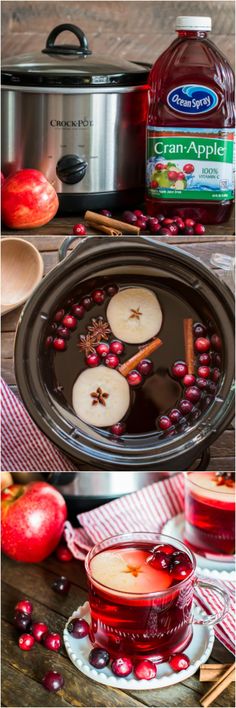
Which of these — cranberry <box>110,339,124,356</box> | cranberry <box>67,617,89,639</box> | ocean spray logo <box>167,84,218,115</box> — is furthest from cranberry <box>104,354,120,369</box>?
cranberry <box>67,617,89,639</box>

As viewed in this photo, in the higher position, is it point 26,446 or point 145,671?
point 26,446

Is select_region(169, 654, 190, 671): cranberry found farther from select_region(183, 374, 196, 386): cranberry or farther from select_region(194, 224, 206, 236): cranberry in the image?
select_region(194, 224, 206, 236): cranberry

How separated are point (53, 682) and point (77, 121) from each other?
24.5 inches

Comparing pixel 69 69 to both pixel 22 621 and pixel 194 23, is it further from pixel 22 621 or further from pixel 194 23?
pixel 22 621

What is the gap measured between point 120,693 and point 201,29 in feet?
2.39

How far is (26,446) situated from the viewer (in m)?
1.04

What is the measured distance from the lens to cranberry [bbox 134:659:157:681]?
3.46 ft

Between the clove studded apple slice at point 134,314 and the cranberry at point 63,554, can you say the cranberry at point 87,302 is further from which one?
the cranberry at point 63,554

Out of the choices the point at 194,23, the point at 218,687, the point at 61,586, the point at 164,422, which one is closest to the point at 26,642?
the point at 61,586

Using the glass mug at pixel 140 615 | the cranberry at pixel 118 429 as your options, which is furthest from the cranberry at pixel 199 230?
the glass mug at pixel 140 615

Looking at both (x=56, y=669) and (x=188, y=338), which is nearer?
(x=188, y=338)

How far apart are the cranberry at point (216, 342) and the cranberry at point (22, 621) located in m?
0.45

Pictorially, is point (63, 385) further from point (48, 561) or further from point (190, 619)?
point (48, 561)

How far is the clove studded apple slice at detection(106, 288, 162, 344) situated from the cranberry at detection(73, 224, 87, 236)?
0.07m
